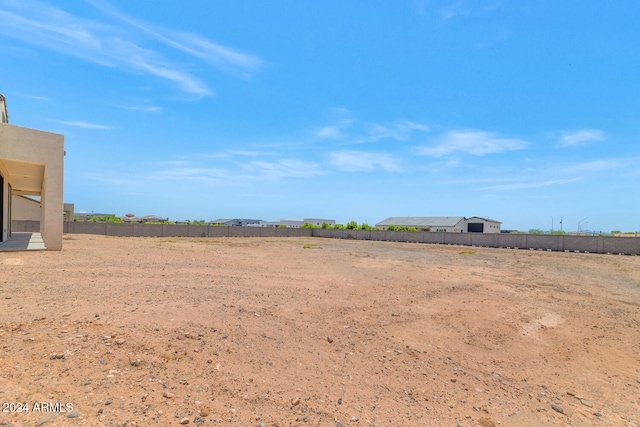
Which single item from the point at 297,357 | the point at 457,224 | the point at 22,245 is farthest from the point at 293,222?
the point at 297,357

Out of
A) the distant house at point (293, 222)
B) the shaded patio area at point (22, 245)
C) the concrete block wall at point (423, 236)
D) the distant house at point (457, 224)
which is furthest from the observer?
the distant house at point (293, 222)

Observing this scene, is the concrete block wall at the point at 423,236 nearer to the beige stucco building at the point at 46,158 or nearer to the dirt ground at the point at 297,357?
the beige stucco building at the point at 46,158

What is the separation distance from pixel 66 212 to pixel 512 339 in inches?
A: 2299

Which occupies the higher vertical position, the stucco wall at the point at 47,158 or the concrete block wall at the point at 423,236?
the stucco wall at the point at 47,158

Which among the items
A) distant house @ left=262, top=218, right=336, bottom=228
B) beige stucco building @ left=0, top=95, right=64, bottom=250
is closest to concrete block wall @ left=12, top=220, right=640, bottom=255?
beige stucco building @ left=0, top=95, right=64, bottom=250

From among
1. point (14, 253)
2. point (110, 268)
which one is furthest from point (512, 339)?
point (14, 253)

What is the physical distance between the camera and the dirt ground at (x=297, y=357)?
12.2ft

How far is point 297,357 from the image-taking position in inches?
202

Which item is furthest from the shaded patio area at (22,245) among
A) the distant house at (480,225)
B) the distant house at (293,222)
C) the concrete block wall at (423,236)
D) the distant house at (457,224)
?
the distant house at (293,222)

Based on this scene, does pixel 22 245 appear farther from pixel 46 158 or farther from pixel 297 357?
pixel 297 357

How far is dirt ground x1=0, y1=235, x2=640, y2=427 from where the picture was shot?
3.72m

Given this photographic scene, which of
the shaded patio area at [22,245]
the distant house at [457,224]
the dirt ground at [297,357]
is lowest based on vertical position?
the dirt ground at [297,357]

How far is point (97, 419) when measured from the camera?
3.24 meters

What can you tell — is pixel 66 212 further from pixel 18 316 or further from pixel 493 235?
pixel 493 235
